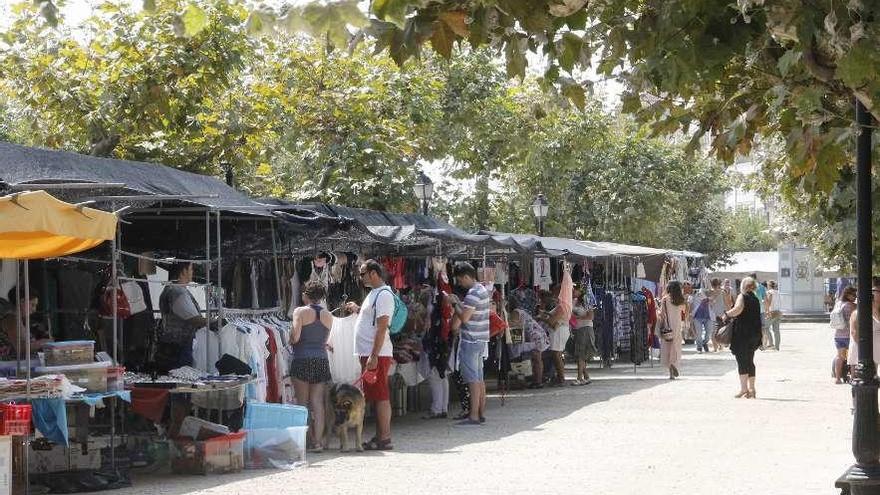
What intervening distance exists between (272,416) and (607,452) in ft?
10.7

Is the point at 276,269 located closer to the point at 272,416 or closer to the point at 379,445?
the point at 379,445

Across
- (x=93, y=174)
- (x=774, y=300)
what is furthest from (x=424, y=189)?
(x=774, y=300)

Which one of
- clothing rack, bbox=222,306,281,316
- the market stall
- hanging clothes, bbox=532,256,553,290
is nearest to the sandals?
clothing rack, bbox=222,306,281,316

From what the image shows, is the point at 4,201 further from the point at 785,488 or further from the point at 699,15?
the point at 785,488

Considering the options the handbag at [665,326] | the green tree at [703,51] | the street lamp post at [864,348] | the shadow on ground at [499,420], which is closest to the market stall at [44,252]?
the shadow on ground at [499,420]

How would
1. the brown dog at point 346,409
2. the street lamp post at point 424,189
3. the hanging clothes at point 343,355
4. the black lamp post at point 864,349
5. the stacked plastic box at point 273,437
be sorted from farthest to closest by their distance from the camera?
the street lamp post at point 424,189, the hanging clothes at point 343,355, the brown dog at point 346,409, the stacked plastic box at point 273,437, the black lamp post at point 864,349

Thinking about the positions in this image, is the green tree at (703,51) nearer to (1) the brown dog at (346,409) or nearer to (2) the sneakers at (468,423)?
(1) the brown dog at (346,409)

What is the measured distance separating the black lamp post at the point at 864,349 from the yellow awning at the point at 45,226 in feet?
18.4

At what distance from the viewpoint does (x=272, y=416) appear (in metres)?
13.0

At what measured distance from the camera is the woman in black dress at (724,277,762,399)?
19.1 m

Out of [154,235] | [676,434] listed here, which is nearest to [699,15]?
[676,434]

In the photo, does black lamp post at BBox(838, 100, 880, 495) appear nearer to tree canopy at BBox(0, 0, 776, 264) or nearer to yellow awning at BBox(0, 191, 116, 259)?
tree canopy at BBox(0, 0, 776, 264)

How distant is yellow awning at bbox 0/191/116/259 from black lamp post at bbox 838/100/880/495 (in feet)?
18.4

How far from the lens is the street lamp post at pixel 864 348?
375 inches
